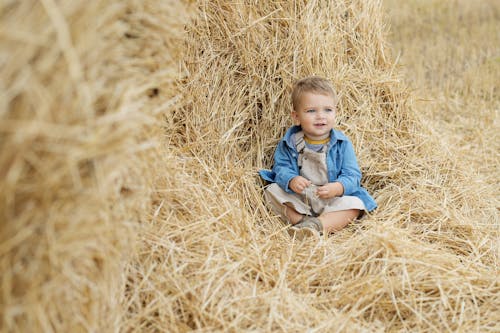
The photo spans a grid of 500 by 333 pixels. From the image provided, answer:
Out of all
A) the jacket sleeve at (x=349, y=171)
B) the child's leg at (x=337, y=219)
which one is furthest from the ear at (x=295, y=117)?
the child's leg at (x=337, y=219)

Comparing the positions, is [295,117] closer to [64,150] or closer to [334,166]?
[334,166]

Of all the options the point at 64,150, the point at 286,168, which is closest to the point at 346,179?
the point at 286,168

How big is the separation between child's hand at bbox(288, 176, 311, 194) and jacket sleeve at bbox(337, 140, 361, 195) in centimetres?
16

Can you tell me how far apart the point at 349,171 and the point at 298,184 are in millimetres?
265

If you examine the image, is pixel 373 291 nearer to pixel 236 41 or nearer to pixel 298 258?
pixel 298 258

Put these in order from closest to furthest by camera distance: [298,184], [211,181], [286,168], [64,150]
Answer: [64,150], [211,181], [298,184], [286,168]

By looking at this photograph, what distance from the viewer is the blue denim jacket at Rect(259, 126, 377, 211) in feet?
8.44

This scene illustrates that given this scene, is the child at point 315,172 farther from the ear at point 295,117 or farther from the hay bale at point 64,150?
the hay bale at point 64,150

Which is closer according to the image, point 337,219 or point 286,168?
point 337,219

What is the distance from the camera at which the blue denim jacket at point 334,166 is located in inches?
101

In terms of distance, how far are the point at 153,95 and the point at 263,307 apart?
2.49 feet

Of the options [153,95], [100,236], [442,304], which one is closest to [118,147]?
[100,236]

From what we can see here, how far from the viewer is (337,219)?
8.19 feet

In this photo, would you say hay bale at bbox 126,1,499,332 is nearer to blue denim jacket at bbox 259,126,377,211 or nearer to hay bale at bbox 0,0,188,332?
blue denim jacket at bbox 259,126,377,211
